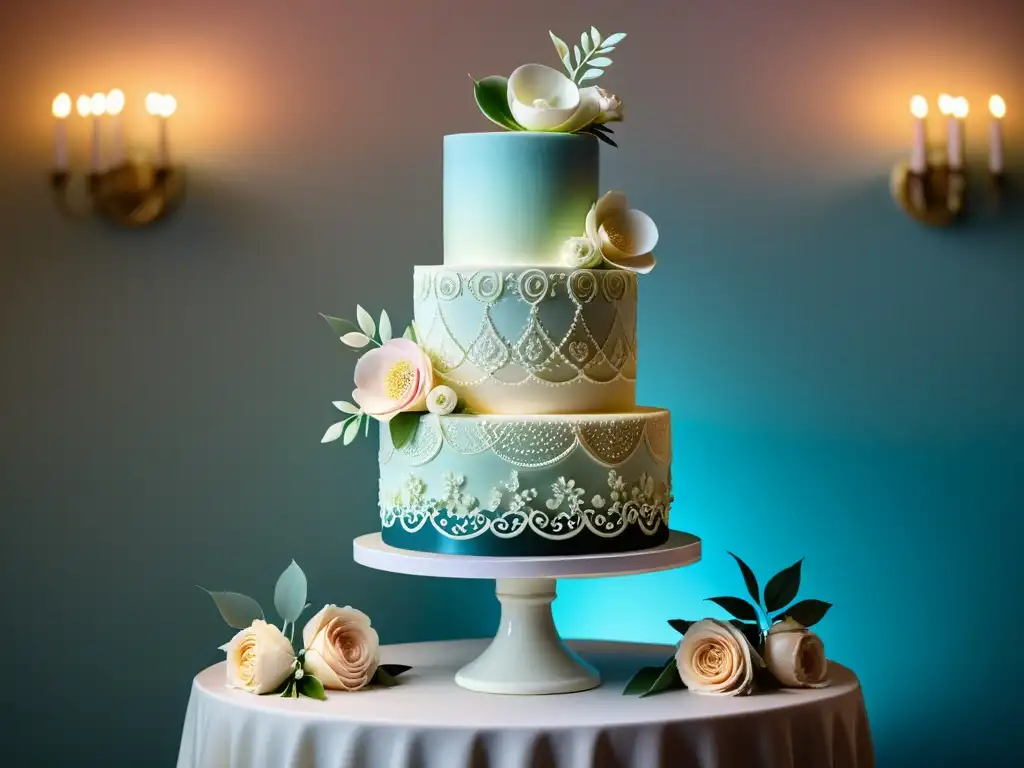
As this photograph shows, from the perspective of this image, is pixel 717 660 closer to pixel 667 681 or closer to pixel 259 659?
pixel 667 681

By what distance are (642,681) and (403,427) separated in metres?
0.69

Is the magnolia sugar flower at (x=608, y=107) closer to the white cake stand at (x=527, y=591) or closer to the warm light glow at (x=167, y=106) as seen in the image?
the white cake stand at (x=527, y=591)

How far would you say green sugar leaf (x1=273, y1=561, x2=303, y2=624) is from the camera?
289 cm

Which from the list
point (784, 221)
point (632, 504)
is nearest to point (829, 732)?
Result: point (632, 504)

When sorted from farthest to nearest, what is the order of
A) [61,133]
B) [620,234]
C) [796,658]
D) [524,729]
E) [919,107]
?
[919,107] → [61,133] → [620,234] → [796,658] → [524,729]

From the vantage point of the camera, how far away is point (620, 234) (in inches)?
116

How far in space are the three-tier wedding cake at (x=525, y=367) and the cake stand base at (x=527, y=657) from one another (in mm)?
220

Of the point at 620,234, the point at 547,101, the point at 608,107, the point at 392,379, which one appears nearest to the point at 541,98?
the point at 547,101

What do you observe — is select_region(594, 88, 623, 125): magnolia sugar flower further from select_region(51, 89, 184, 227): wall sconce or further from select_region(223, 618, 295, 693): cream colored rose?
select_region(51, 89, 184, 227): wall sconce

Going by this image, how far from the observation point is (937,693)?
4.11m

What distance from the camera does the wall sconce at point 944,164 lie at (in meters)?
4.06

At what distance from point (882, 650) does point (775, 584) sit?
130 centimetres

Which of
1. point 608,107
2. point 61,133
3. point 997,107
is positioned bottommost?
point 608,107

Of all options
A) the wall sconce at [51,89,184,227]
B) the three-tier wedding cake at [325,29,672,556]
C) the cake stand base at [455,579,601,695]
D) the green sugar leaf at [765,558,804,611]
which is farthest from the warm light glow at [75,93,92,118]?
the green sugar leaf at [765,558,804,611]
